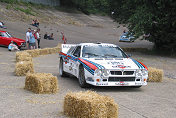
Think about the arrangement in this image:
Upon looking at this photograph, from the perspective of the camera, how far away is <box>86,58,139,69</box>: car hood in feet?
34.1

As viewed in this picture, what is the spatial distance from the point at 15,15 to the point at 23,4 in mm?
9337

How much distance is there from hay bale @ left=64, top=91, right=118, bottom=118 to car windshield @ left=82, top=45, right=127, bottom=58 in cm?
489

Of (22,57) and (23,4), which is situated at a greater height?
(23,4)

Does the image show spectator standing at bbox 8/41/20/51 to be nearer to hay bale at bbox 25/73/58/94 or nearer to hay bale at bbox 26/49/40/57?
hay bale at bbox 26/49/40/57

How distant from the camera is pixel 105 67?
33.5 feet

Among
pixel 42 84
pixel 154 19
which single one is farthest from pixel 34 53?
pixel 42 84

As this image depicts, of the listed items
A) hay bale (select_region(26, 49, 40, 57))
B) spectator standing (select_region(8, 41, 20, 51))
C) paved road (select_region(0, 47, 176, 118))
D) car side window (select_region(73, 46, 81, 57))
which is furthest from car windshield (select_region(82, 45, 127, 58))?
spectator standing (select_region(8, 41, 20, 51))

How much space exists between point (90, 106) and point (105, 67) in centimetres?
394

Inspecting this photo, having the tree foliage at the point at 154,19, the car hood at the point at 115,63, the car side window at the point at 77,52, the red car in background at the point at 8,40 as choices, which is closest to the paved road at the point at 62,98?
the car hood at the point at 115,63

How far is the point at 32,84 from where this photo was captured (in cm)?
981

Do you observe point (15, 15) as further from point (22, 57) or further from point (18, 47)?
point (22, 57)

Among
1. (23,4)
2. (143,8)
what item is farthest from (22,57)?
(23,4)

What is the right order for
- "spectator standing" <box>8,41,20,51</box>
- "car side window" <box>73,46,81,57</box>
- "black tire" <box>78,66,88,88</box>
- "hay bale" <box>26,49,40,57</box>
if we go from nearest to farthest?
"black tire" <box>78,66,88,88</box> → "car side window" <box>73,46,81,57</box> → "hay bale" <box>26,49,40,57</box> → "spectator standing" <box>8,41,20,51</box>

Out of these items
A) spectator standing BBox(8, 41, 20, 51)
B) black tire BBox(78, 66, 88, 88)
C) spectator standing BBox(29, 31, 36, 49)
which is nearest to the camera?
black tire BBox(78, 66, 88, 88)
